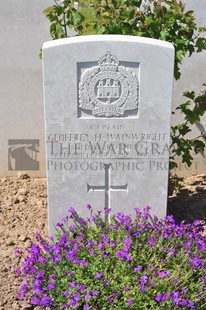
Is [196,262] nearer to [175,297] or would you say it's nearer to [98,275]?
[175,297]

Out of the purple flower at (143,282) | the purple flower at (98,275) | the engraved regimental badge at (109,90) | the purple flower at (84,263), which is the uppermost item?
the engraved regimental badge at (109,90)

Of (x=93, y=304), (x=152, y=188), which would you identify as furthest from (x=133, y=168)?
(x=93, y=304)

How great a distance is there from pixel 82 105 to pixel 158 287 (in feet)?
4.37

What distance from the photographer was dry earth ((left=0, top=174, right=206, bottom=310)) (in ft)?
11.0

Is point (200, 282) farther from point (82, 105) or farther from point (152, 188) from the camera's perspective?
point (82, 105)

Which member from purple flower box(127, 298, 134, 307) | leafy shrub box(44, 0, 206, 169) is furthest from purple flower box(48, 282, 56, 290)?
leafy shrub box(44, 0, 206, 169)

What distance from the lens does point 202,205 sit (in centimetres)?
442

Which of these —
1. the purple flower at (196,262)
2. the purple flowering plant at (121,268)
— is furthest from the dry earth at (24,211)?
the purple flower at (196,262)

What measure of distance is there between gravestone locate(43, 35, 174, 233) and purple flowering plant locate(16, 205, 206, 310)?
0.63 feet

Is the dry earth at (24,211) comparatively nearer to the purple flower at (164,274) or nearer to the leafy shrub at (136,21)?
the purple flower at (164,274)

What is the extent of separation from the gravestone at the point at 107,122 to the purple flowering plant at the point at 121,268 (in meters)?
0.19

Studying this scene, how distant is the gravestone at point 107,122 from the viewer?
10.9 ft

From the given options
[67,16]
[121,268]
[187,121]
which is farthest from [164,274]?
[67,16]

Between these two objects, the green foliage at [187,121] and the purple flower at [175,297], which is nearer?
the purple flower at [175,297]
